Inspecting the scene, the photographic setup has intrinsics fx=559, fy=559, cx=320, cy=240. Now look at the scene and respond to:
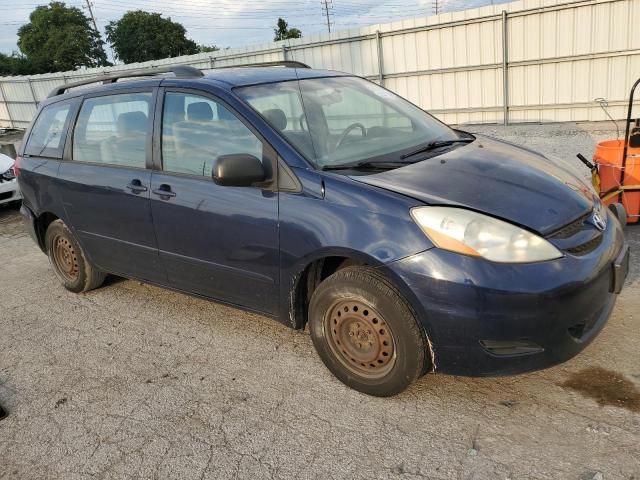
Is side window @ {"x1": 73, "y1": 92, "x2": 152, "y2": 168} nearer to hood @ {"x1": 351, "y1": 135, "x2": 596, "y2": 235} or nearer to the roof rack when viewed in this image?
the roof rack

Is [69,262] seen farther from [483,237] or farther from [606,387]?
[606,387]

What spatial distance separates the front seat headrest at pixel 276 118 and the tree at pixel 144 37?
73.2 metres

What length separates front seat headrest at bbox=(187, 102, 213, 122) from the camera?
3.50 metres

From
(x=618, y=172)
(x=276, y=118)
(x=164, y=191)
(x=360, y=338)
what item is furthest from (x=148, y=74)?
(x=618, y=172)

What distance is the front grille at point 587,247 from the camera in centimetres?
266

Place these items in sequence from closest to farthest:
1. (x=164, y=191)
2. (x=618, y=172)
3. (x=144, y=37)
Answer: (x=164, y=191)
(x=618, y=172)
(x=144, y=37)

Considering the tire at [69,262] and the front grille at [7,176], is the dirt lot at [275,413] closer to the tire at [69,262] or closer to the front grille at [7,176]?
the tire at [69,262]

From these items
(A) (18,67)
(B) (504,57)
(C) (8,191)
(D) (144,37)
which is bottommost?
(C) (8,191)

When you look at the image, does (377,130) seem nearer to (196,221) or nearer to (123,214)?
(196,221)

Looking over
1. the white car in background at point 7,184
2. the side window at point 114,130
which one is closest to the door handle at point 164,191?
the side window at point 114,130

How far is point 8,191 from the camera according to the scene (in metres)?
8.92

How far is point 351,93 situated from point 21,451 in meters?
2.99

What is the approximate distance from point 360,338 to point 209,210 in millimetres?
1218

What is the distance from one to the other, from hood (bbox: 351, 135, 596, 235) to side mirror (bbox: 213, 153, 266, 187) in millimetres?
575
